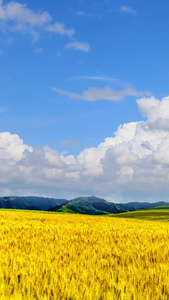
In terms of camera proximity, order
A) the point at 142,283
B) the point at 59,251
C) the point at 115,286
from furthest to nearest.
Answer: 1. the point at 59,251
2. the point at 142,283
3. the point at 115,286

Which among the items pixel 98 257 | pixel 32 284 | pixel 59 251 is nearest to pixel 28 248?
pixel 59 251

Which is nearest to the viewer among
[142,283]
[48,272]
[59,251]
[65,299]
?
[65,299]

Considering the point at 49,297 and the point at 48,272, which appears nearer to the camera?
the point at 49,297

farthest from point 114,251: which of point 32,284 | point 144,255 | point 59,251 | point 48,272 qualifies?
point 32,284

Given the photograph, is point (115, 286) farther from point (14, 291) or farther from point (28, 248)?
point (28, 248)

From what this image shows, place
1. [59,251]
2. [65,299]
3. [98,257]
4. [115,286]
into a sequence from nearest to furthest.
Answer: [65,299] → [115,286] → [98,257] → [59,251]

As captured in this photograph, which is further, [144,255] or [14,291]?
[144,255]

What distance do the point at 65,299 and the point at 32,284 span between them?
774 mm

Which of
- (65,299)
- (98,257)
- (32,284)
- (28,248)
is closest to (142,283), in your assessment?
(65,299)

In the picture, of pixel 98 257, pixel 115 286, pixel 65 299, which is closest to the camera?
pixel 65 299

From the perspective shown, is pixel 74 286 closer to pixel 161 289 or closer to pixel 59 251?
pixel 161 289

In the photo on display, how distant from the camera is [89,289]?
497 centimetres

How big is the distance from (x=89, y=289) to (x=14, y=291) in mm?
1202

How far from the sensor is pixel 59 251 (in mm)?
8672
